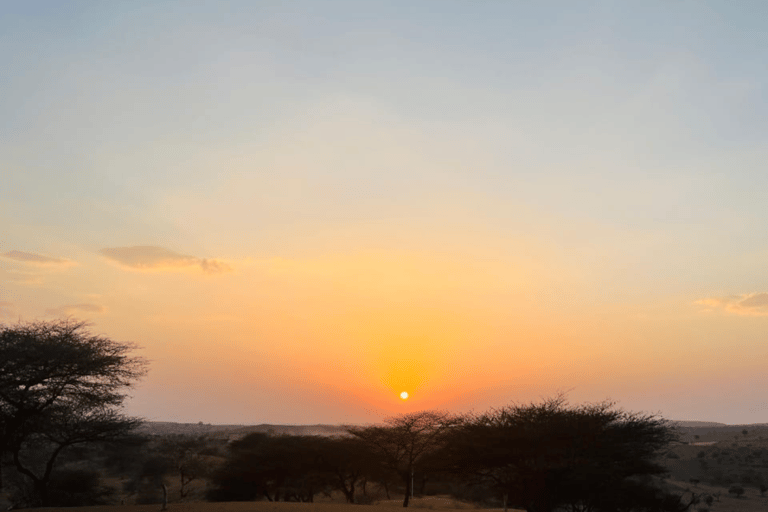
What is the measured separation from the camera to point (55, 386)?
3041 centimetres

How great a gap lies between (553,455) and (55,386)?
24075 millimetres

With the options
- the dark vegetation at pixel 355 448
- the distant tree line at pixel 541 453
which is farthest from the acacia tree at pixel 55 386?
the distant tree line at pixel 541 453

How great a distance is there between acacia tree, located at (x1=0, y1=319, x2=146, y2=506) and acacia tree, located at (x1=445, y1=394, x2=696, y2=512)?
18130 mm

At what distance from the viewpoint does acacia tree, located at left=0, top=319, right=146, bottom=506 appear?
29.0m

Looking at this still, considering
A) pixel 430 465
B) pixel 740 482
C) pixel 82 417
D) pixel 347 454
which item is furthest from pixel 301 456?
pixel 740 482

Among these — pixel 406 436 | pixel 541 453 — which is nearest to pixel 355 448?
pixel 406 436

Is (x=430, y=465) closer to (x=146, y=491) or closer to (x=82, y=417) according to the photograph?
(x=82, y=417)

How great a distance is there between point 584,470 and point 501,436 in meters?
4.35

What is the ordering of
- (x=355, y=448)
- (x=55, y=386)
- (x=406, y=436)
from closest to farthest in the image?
1. (x=55, y=386)
2. (x=406, y=436)
3. (x=355, y=448)

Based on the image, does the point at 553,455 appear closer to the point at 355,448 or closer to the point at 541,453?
the point at 541,453

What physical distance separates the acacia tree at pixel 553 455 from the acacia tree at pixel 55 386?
1813 centimetres

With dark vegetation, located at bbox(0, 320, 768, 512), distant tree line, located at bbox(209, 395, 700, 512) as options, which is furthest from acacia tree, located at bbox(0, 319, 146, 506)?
distant tree line, located at bbox(209, 395, 700, 512)

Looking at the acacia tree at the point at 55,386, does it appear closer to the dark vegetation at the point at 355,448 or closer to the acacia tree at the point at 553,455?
the dark vegetation at the point at 355,448

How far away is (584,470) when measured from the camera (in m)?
33.2
